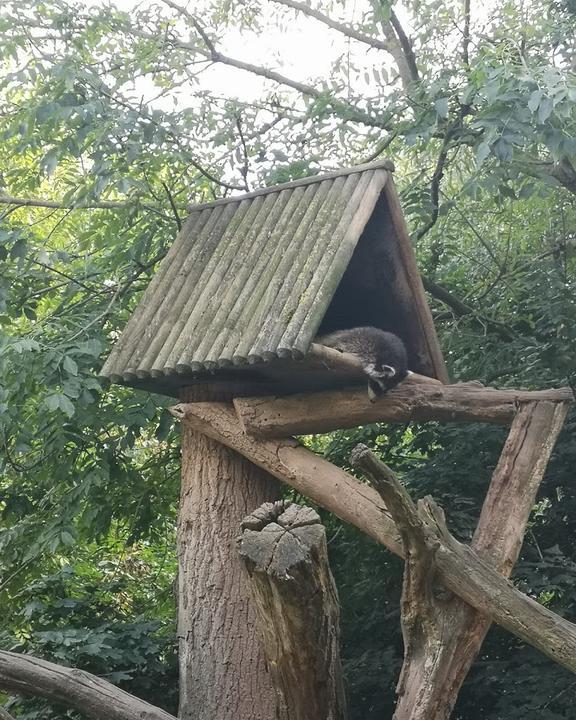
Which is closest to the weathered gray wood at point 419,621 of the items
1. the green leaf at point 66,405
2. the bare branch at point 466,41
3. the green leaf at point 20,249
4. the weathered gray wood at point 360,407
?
the weathered gray wood at point 360,407

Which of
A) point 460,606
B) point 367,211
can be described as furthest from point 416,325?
point 460,606

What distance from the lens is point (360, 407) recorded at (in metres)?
4.38

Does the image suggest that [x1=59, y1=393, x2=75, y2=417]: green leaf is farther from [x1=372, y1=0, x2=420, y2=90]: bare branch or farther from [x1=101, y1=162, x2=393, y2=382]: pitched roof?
[x1=372, y1=0, x2=420, y2=90]: bare branch

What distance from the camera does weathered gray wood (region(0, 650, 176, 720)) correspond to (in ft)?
12.8

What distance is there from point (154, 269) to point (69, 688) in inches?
127

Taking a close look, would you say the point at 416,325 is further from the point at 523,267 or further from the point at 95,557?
the point at 95,557

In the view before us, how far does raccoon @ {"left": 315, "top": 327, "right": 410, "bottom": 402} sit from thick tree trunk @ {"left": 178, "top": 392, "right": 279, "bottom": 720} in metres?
0.76

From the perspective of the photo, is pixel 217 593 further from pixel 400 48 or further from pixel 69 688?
pixel 400 48

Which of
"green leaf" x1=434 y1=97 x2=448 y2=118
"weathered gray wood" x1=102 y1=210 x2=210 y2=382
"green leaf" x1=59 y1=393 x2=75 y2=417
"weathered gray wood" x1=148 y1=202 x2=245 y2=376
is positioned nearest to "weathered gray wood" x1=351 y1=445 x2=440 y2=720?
"weathered gray wood" x1=148 y1=202 x2=245 y2=376

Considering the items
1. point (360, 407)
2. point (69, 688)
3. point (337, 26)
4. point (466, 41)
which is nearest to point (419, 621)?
point (360, 407)

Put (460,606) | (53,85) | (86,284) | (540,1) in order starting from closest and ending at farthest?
(460,606) → (53,85) → (86,284) → (540,1)

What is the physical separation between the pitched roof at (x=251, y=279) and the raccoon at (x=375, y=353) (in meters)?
0.31

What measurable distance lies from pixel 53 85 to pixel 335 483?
3.05 meters

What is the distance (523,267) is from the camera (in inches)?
257
